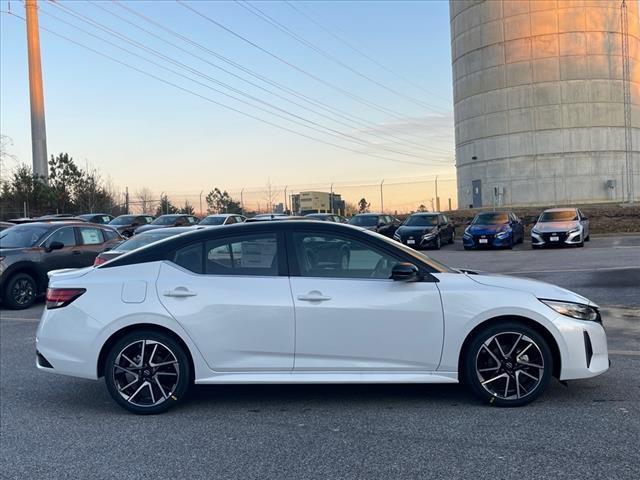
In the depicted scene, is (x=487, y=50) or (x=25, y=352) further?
(x=487, y=50)

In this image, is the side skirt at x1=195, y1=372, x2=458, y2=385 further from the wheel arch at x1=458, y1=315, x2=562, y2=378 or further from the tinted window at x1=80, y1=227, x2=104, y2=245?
the tinted window at x1=80, y1=227, x2=104, y2=245

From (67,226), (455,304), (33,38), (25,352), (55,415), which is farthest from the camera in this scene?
(33,38)

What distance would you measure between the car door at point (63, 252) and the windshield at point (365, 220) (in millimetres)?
17232

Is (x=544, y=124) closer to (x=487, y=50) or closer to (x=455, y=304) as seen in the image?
(x=487, y=50)

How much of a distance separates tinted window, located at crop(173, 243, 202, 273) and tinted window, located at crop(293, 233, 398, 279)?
850mm

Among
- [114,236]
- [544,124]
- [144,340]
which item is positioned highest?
[544,124]

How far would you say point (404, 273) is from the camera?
4.75 meters

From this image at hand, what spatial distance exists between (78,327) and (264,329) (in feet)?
5.30

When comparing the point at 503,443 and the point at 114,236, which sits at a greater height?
the point at 114,236

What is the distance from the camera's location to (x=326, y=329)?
4.77m

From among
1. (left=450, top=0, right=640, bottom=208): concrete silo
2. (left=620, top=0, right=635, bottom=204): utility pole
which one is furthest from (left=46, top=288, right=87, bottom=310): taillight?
(left=620, top=0, right=635, bottom=204): utility pole

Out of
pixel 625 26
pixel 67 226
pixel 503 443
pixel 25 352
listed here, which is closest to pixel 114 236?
pixel 67 226

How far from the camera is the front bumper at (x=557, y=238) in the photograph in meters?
22.0

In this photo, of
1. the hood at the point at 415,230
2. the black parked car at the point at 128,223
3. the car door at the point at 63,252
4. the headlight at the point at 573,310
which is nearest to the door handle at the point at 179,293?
the headlight at the point at 573,310
